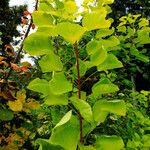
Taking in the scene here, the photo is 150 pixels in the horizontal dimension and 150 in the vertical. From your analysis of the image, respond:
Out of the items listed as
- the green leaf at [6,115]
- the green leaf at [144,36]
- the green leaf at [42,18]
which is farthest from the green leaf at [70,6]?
the green leaf at [6,115]

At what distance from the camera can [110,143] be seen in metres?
1.07

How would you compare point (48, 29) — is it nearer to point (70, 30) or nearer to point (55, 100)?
point (70, 30)

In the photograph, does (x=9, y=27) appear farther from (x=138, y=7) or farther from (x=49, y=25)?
(x=49, y=25)

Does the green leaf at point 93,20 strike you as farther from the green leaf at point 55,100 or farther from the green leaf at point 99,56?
the green leaf at point 55,100

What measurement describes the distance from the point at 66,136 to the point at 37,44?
0.98 feet

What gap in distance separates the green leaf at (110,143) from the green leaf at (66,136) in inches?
3.3

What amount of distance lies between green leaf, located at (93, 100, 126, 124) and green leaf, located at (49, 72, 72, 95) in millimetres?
106

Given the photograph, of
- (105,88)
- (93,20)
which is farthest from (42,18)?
(105,88)

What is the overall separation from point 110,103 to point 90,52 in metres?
0.19

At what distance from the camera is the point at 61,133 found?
100 cm

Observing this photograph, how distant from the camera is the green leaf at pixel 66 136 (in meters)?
1.00

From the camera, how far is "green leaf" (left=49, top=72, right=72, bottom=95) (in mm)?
1069

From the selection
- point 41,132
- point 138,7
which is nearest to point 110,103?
point 41,132

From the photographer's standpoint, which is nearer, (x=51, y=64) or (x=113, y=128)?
(x=51, y=64)
